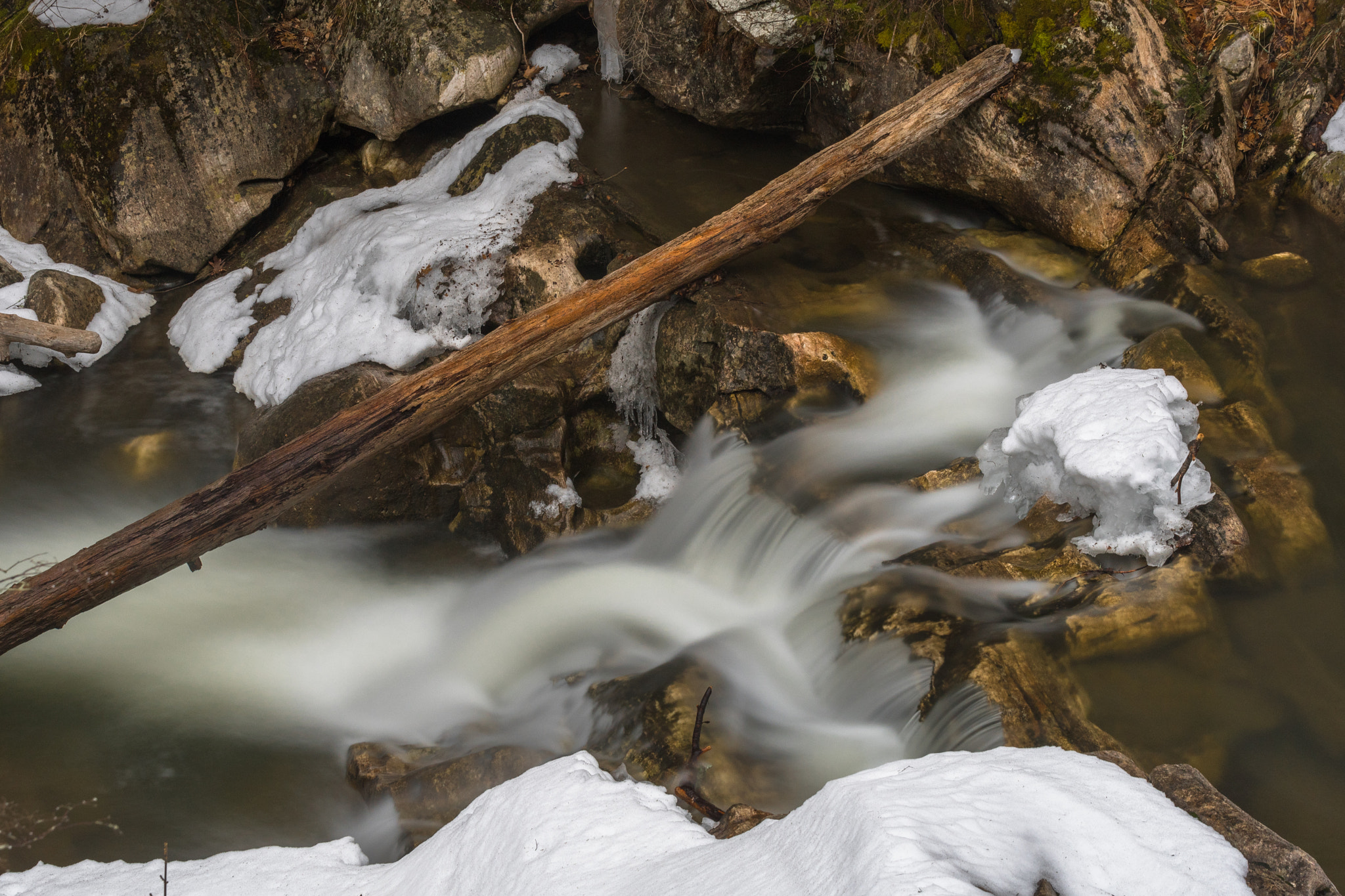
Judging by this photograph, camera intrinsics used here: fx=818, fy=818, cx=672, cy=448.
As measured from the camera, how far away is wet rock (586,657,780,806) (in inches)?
146

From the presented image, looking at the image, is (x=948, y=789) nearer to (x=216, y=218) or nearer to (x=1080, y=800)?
(x=1080, y=800)

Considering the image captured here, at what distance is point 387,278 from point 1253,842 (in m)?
6.41

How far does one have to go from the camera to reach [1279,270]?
5766 millimetres

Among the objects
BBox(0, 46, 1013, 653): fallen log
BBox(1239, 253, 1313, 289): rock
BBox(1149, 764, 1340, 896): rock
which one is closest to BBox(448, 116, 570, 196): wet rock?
BBox(0, 46, 1013, 653): fallen log

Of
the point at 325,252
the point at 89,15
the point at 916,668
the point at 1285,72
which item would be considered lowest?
the point at 916,668

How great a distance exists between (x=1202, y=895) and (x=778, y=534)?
3376 millimetres

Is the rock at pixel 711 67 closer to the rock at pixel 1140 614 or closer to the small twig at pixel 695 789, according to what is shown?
the rock at pixel 1140 614

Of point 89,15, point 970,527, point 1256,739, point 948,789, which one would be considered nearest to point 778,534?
point 970,527

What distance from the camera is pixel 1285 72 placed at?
21.0 ft

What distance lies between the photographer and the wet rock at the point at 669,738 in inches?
146

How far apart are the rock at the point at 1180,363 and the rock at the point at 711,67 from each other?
12.2ft

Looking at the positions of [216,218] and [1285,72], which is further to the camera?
[216,218]

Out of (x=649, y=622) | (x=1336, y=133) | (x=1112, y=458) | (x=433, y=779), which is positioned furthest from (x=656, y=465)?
(x=1336, y=133)

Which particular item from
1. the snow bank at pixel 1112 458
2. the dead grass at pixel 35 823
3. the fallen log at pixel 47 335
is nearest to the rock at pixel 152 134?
the fallen log at pixel 47 335
